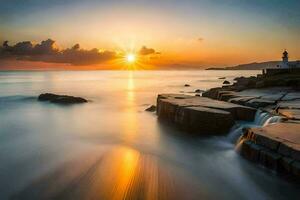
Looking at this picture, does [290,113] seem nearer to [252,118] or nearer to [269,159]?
[252,118]

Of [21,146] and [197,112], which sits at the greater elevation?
[197,112]

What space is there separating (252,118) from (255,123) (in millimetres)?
483

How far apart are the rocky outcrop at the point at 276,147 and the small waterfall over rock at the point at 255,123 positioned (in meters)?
1.75

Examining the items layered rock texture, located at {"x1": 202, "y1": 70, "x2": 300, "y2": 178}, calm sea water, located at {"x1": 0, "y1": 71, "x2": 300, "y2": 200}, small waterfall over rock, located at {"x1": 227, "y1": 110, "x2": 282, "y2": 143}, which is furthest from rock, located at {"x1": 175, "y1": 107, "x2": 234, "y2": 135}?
layered rock texture, located at {"x1": 202, "y1": 70, "x2": 300, "y2": 178}

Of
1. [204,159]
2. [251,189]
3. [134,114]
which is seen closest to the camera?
[251,189]

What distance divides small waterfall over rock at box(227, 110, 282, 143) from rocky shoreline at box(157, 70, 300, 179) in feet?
0.75

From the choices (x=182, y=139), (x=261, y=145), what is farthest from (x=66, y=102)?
(x=261, y=145)

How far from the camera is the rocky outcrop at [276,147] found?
24.1 ft

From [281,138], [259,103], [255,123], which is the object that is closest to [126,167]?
[281,138]

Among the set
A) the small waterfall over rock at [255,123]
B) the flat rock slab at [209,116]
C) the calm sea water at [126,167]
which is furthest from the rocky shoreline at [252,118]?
the calm sea water at [126,167]

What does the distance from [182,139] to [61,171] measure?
19.5 ft

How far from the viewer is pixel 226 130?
12.6m

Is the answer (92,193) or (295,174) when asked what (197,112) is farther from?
(92,193)

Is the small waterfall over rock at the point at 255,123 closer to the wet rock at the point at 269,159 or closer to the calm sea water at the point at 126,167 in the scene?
the calm sea water at the point at 126,167
